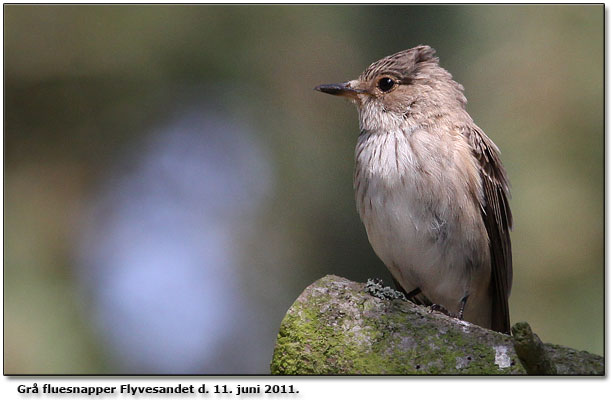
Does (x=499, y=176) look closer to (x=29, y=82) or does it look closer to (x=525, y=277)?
(x=525, y=277)

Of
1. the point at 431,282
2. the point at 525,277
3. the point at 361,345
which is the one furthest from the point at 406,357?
the point at 525,277

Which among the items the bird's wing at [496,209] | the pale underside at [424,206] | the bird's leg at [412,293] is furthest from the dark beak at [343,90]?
the bird's leg at [412,293]

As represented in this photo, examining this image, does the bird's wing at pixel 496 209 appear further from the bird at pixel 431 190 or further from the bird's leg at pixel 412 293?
the bird's leg at pixel 412 293

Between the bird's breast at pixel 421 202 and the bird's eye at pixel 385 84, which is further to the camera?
the bird's eye at pixel 385 84

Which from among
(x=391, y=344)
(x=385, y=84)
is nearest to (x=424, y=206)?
(x=385, y=84)

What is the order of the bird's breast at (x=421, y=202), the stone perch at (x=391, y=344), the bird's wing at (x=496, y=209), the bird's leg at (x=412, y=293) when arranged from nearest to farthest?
the stone perch at (x=391, y=344) < the bird's breast at (x=421, y=202) < the bird's wing at (x=496, y=209) < the bird's leg at (x=412, y=293)

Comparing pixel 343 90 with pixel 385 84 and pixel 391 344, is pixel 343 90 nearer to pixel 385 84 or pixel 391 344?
pixel 385 84

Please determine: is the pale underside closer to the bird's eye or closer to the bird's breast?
the bird's breast
